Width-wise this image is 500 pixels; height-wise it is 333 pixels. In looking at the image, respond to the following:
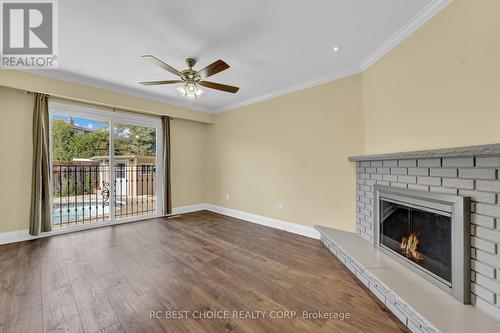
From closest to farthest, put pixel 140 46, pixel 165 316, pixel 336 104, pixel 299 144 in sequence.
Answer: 1. pixel 165 316
2. pixel 140 46
3. pixel 336 104
4. pixel 299 144

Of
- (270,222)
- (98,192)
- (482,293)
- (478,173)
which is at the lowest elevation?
(270,222)

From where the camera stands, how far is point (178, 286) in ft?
6.45

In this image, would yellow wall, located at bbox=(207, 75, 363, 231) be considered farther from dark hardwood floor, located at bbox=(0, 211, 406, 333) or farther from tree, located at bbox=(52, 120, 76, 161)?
tree, located at bbox=(52, 120, 76, 161)

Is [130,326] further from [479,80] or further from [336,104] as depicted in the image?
[336,104]

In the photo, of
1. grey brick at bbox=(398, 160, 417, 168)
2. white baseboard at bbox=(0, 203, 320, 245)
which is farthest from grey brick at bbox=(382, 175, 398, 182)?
white baseboard at bbox=(0, 203, 320, 245)

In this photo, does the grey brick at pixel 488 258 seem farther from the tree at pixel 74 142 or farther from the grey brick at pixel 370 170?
the tree at pixel 74 142

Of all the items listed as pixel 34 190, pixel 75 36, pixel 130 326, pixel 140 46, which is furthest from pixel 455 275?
pixel 34 190

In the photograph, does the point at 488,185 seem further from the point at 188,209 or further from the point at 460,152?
the point at 188,209

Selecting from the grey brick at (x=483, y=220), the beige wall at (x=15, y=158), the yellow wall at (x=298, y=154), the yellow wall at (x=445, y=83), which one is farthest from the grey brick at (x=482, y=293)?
the beige wall at (x=15, y=158)

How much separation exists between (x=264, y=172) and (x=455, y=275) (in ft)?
9.68

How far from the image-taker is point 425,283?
161 cm

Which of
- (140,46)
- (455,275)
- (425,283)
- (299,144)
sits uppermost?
(140,46)

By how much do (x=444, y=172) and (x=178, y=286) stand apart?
8.53ft

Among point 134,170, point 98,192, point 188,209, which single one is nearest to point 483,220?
point 188,209
